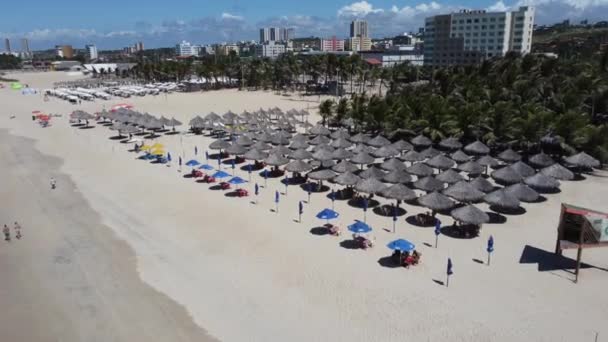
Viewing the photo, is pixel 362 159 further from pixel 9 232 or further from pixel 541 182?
pixel 9 232

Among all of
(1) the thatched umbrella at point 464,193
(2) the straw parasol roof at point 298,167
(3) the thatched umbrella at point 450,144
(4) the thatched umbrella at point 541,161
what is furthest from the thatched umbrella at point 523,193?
(2) the straw parasol roof at point 298,167

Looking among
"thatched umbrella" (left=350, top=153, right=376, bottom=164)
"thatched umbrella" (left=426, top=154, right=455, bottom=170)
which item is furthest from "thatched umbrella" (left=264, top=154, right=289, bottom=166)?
"thatched umbrella" (left=426, top=154, right=455, bottom=170)

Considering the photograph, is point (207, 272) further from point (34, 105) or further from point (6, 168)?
point (34, 105)

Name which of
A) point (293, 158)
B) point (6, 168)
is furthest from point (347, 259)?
point (6, 168)

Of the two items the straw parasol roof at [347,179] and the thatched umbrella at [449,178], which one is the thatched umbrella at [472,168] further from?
the straw parasol roof at [347,179]

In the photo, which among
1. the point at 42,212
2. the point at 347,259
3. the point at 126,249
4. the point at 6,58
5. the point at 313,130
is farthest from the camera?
the point at 6,58
